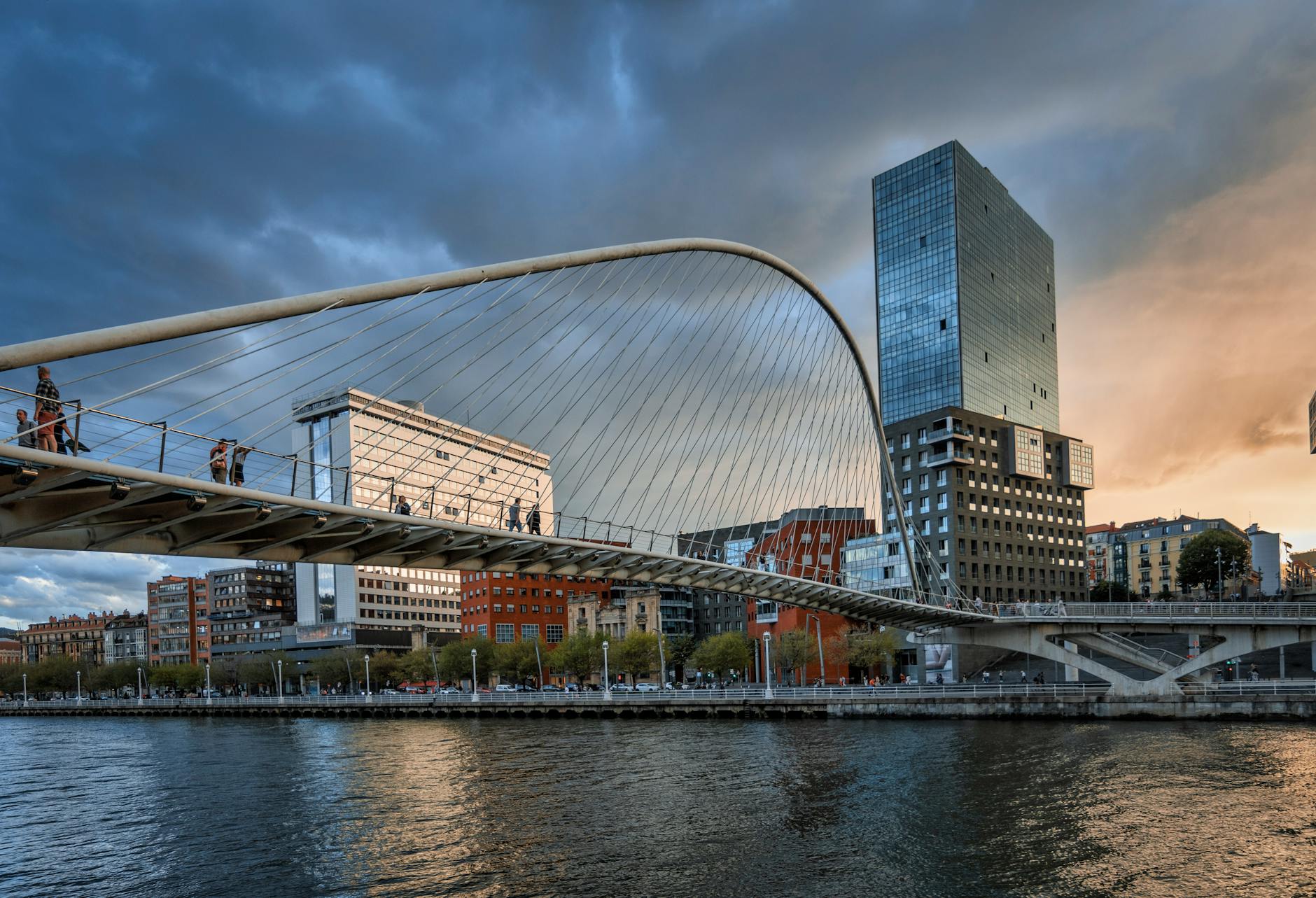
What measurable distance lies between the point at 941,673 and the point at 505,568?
7922 cm

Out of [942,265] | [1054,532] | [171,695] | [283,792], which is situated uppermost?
[942,265]

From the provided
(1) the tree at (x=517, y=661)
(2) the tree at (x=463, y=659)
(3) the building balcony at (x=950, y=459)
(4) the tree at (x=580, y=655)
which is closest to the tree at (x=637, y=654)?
(4) the tree at (x=580, y=655)

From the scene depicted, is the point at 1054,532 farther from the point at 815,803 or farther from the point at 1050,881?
the point at 1050,881

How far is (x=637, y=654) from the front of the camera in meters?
108

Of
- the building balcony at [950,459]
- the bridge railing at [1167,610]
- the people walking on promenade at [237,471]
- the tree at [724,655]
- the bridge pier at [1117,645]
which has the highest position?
the building balcony at [950,459]

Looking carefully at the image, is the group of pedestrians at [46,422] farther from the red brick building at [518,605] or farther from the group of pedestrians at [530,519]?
the red brick building at [518,605]

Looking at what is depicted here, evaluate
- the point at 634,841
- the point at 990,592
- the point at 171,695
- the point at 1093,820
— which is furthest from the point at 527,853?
the point at 171,695

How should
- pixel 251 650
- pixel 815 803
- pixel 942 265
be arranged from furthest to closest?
pixel 251 650
pixel 942 265
pixel 815 803

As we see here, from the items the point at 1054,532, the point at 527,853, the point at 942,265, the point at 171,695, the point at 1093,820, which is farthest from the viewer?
the point at 171,695

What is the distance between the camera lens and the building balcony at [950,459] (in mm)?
113125

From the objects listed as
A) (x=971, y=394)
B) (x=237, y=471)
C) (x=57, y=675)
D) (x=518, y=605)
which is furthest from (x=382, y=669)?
(x=237, y=471)

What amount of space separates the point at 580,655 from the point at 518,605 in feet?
118

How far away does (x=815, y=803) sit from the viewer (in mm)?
32781

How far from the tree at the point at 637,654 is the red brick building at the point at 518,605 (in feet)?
98.4
